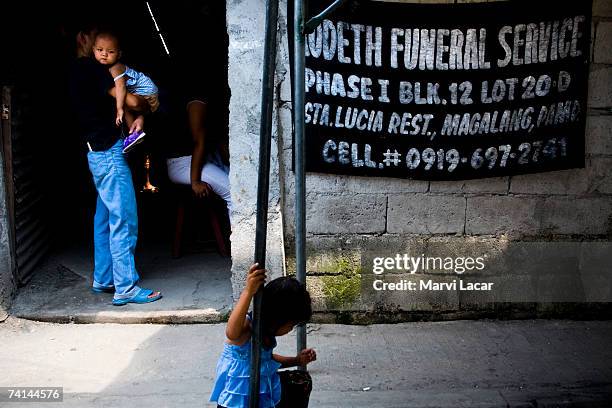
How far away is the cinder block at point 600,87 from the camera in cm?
499

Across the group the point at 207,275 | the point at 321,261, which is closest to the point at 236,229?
the point at 321,261

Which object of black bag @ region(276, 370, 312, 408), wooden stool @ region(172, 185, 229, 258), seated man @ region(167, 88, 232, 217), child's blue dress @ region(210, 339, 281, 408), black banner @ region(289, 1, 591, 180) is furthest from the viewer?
→ wooden stool @ region(172, 185, 229, 258)

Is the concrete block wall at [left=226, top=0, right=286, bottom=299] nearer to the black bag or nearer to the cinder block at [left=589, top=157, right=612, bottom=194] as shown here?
the black bag

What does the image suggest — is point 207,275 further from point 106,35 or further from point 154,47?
point 154,47

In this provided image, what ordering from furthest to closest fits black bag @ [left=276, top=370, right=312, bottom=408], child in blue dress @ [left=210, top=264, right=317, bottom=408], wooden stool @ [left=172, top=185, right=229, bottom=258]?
1. wooden stool @ [left=172, top=185, right=229, bottom=258]
2. black bag @ [left=276, top=370, right=312, bottom=408]
3. child in blue dress @ [left=210, top=264, right=317, bottom=408]

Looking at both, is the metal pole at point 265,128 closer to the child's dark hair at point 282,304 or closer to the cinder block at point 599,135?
the child's dark hair at point 282,304

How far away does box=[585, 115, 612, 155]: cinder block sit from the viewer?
16.6 feet

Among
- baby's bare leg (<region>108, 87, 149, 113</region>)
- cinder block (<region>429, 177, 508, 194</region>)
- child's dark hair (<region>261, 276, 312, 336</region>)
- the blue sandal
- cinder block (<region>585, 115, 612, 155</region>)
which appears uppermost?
baby's bare leg (<region>108, 87, 149, 113</region>)

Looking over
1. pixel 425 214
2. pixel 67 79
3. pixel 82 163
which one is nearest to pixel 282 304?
pixel 425 214

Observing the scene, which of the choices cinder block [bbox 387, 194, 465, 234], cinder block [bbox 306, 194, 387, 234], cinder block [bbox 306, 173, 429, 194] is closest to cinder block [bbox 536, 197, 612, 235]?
cinder block [bbox 387, 194, 465, 234]

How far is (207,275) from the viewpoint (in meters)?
5.93

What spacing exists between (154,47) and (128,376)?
13.9 ft

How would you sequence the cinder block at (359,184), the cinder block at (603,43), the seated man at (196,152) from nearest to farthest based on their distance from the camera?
the cinder block at (603,43) → the cinder block at (359,184) → the seated man at (196,152)

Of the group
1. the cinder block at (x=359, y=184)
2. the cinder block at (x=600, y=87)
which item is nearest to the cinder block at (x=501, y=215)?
the cinder block at (x=359, y=184)
